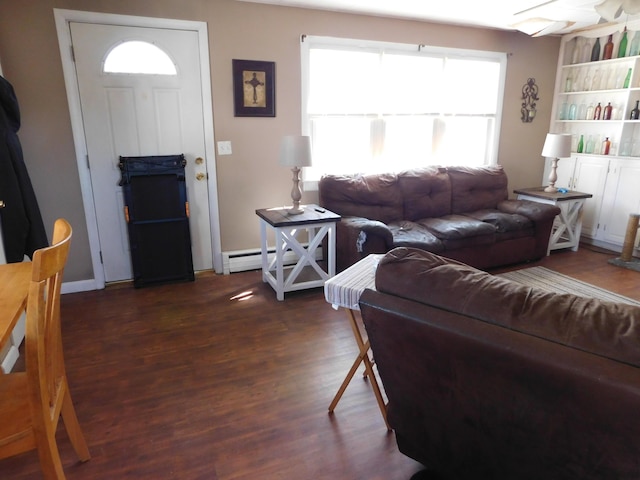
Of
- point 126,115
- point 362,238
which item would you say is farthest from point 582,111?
point 126,115

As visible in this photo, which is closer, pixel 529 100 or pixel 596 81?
pixel 596 81

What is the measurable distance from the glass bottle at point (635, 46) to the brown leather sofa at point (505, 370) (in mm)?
4519

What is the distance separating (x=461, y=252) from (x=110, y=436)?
3059 millimetres

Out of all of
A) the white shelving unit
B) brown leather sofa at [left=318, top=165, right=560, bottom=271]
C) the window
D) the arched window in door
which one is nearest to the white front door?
the arched window in door

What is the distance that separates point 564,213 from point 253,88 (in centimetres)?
349

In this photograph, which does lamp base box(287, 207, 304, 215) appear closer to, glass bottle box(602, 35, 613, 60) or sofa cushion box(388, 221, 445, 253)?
sofa cushion box(388, 221, 445, 253)

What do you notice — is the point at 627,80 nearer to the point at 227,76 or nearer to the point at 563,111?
the point at 563,111

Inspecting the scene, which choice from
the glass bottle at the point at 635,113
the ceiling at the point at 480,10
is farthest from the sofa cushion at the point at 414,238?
the glass bottle at the point at 635,113

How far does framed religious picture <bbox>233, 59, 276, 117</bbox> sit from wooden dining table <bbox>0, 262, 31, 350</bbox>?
7.81 feet

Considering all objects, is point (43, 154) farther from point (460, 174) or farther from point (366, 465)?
point (460, 174)

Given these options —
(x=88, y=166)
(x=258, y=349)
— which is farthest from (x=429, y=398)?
(x=88, y=166)

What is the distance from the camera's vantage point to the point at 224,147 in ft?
12.1

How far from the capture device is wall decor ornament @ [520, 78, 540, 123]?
4.89 m

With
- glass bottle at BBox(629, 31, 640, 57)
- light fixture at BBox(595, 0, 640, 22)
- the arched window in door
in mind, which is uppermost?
glass bottle at BBox(629, 31, 640, 57)
